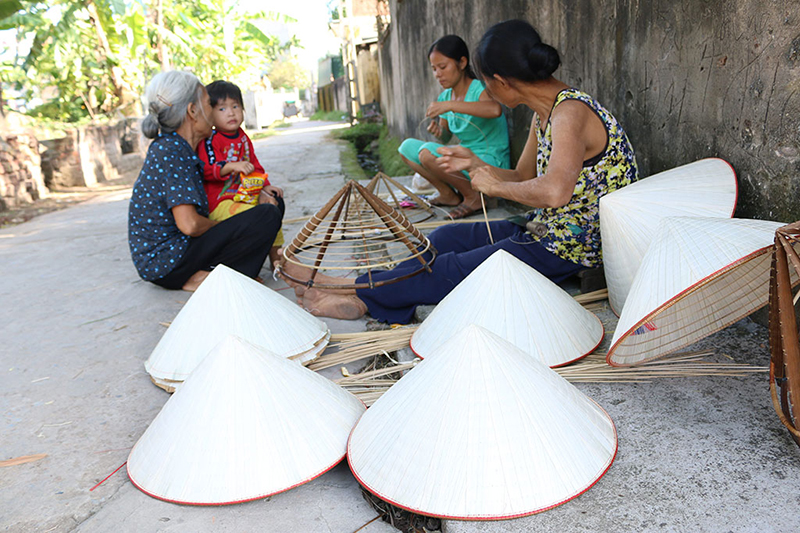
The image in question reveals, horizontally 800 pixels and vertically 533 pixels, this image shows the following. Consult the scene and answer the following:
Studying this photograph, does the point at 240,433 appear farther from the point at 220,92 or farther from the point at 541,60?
the point at 220,92

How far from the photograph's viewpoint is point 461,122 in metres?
3.60

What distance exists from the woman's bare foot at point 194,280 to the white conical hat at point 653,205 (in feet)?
5.79

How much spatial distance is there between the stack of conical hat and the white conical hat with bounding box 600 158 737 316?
62cm

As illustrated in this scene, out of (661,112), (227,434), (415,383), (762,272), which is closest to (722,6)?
(661,112)

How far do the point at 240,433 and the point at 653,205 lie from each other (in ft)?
4.17

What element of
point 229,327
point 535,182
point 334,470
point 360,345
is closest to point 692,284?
point 535,182

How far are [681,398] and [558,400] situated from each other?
0.40 m

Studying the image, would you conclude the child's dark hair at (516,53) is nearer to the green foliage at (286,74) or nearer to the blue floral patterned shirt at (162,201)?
the blue floral patterned shirt at (162,201)

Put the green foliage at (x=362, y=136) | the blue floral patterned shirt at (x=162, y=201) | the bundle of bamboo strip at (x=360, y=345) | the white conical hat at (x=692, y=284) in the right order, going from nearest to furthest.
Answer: the white conical hat at (x=692, y=284) → the bundle of bamboo strip at (x=360, y=345) → the blue floral patterned shirt at (x=162, y=201) → the green foliage at (x=362, y=136)

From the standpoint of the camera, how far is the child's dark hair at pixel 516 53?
187 centimetres

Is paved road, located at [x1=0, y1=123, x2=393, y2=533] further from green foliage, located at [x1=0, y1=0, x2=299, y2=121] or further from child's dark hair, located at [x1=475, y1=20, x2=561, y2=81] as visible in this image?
green foliage, located at [x1=0, y1=0, x2=299, y2=121]

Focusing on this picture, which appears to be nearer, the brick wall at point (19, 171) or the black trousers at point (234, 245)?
the black trousers at point (234, 245)

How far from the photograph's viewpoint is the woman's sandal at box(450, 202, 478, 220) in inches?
135

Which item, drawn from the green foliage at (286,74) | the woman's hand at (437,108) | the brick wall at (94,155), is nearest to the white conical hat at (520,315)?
the woman's hand at (437,108)
